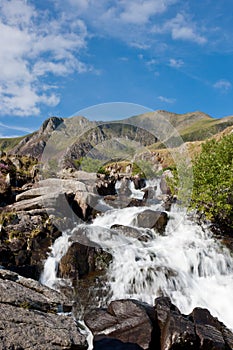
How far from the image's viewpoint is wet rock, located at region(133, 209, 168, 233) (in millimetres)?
24844

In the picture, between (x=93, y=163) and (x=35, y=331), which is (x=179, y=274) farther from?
(x=93, y=163)

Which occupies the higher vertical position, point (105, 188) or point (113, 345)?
point (105, 188)

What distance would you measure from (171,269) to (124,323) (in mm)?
6709

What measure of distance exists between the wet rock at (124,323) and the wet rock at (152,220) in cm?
1227

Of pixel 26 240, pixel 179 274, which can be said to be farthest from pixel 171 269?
pixel 26 240

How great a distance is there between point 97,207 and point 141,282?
1587 centimetres

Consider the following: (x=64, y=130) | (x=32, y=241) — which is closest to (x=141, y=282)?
(x=32, y=241)

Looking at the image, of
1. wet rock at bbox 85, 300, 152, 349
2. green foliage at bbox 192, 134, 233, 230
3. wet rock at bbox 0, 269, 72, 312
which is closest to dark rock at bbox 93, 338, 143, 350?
wet rock at bbox 85, 300, 152, 349

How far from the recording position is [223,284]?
17.6 metres

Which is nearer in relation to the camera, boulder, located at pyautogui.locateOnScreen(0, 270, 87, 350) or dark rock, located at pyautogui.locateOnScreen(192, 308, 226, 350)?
boulder, located at pyautogui.locateOnScreen(0, 270, 87, 350)

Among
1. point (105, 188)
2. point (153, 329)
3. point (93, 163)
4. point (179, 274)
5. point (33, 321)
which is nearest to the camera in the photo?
point (33, 321)

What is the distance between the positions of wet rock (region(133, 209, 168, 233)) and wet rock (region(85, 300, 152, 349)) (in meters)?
12.3

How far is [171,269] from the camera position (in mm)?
17672

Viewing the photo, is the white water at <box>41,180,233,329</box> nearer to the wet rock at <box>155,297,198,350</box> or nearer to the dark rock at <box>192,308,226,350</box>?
the dark rock at <box>192,308,226,350</box>
